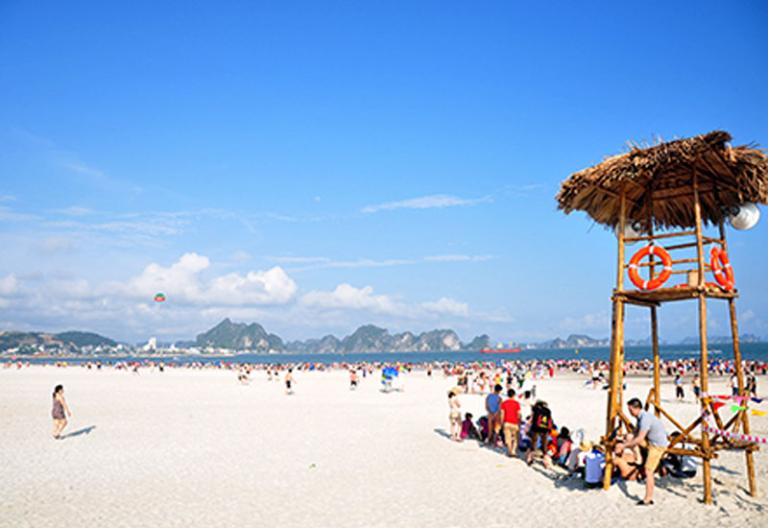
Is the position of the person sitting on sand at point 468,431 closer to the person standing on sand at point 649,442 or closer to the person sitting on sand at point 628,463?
the person sitting on sand at point 628,463

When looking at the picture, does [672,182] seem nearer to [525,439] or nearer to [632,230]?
[632,230]

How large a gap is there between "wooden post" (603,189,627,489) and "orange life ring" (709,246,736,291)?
1.28 meters

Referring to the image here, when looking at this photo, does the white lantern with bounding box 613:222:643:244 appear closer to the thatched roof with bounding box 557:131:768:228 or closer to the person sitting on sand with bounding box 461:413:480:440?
the thatched roof with bounding box 557:131:768:228

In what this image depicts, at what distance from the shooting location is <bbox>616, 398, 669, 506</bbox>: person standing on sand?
7.82 m

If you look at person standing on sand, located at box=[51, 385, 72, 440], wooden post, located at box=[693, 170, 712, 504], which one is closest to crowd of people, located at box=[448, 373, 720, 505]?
wooden post, located at box=[693, 170, 712, 504]

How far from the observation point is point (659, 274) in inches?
343

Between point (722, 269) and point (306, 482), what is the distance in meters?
7.35

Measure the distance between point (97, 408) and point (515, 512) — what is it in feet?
61.8

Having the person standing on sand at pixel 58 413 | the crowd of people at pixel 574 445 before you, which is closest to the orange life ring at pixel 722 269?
the crowd of people at pixel 574 445

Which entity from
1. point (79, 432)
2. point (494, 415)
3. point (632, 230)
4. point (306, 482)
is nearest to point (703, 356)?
point (632, 230)

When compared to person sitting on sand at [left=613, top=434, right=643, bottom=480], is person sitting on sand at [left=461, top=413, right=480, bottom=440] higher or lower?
lower

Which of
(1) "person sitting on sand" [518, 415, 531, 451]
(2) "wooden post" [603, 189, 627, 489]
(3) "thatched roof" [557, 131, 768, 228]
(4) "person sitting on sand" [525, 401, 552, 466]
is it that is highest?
(3) "thatched roof" [557, 131, 768, 228]

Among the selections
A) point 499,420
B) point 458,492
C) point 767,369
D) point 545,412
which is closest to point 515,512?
point 458,492

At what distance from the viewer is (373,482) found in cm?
950
